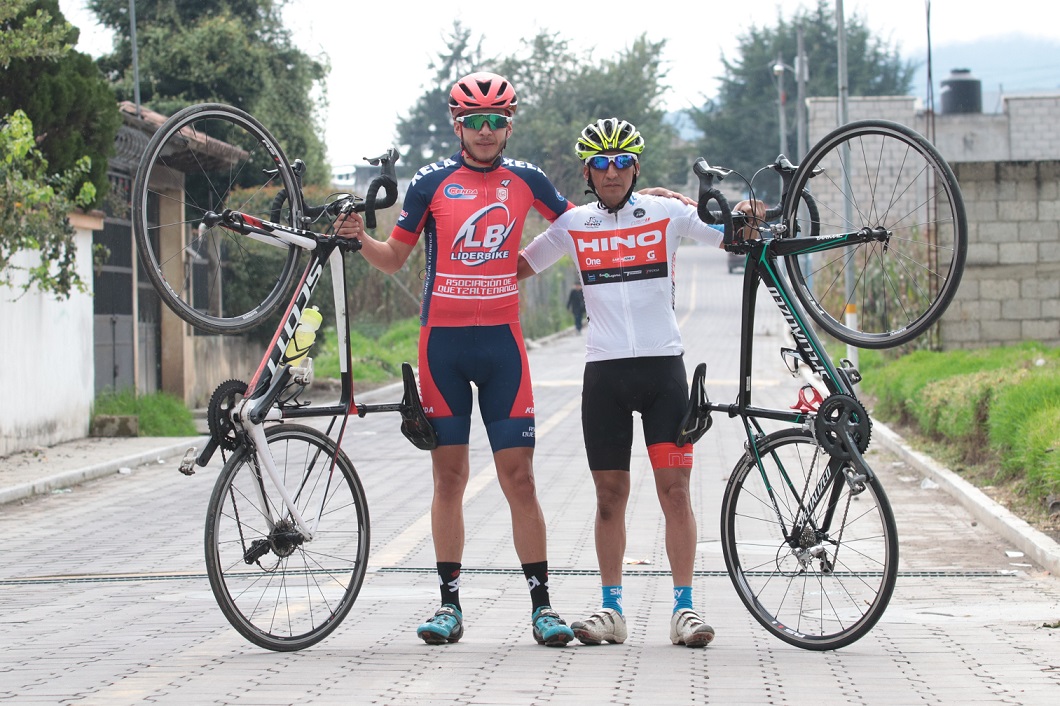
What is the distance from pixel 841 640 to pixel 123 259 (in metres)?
16.3

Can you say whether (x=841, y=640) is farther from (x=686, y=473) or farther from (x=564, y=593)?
(x=564, y=593)

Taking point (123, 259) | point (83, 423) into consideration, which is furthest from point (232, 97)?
point (83, 423)

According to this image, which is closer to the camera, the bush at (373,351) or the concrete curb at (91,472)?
the concrete curb at (91,472)

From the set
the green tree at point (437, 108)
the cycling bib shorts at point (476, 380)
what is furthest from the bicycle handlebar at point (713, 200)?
the green tree at point (437, 108)

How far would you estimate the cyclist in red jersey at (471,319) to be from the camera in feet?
20.9

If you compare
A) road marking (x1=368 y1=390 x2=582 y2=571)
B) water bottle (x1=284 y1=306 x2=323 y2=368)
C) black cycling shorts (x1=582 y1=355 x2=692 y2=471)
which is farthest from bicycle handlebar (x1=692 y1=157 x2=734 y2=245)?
road marking (x1=368 y1=390 x2=582 y2=571)

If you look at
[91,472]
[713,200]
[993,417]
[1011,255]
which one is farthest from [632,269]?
[1011,255]

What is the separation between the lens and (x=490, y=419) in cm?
642

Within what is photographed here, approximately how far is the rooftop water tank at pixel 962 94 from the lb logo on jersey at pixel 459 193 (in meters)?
48.3

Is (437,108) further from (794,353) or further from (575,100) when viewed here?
(794,353)

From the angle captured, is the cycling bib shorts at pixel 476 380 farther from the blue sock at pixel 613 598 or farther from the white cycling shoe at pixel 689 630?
the white cycling shoe at pixel 689 630

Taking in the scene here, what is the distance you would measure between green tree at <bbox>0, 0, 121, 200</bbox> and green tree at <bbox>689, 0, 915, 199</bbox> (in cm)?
6162

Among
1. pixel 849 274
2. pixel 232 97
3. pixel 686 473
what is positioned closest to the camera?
pixel 686 473

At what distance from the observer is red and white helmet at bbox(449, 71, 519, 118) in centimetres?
645
